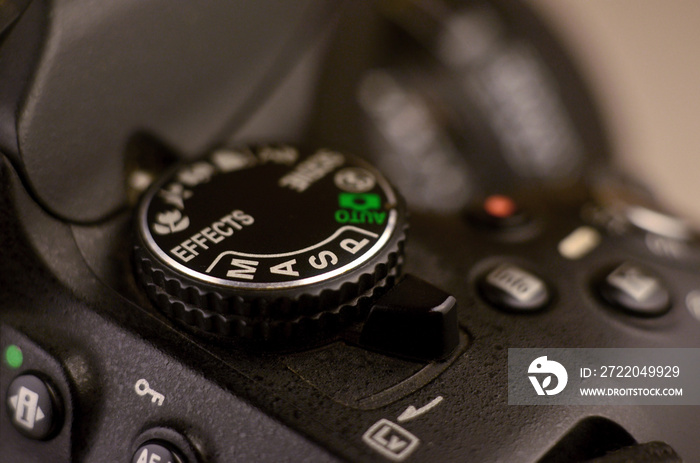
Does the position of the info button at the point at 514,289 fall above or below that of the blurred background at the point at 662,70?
above

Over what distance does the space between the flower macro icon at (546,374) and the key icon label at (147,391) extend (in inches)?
6.6

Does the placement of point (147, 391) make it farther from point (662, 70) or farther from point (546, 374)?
point (662, 70)

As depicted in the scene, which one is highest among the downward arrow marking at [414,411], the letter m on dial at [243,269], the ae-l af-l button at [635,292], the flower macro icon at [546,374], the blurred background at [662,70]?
the letter m on dial at [243,269]

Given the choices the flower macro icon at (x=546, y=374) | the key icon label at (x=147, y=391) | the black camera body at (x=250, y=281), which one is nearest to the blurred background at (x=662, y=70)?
the black camera body at (x=250, y=281)

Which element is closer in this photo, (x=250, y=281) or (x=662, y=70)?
(x=250, y=281)

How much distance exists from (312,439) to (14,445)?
0.57ft

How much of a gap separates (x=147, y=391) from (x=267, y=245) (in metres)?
0.08

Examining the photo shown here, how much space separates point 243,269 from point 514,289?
14 centimetres

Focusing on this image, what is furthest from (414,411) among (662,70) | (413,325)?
(662,70)

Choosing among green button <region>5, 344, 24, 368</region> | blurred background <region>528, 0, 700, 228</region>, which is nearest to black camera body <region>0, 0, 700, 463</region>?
green button <region>5, 344, 24, 368</region>

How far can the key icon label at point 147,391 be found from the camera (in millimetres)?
356

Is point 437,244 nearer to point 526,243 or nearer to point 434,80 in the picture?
point 526,243

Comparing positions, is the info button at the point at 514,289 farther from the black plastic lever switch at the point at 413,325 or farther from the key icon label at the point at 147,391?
the key icon label at the point at 147,391

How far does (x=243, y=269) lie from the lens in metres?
0.36
